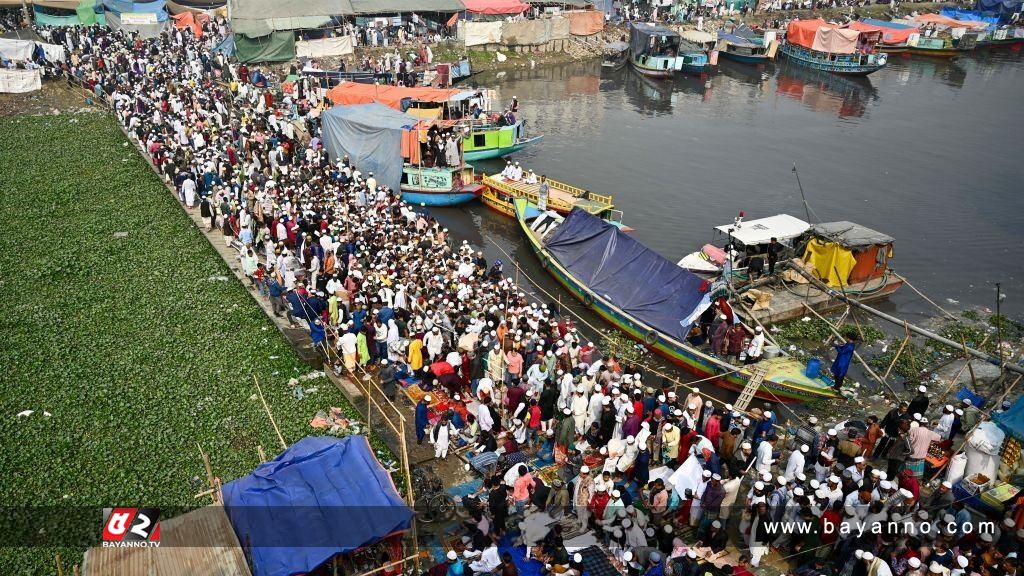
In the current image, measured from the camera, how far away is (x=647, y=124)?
133 ft

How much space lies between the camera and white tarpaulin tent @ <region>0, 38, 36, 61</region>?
117 feet

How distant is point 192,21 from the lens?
45594mm

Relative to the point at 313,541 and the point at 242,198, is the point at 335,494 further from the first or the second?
the point at 242,198

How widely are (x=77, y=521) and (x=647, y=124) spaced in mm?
35698

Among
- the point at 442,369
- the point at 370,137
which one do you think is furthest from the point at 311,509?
the point at 370,137

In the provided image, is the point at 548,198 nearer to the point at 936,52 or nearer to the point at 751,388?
the point at 751,388

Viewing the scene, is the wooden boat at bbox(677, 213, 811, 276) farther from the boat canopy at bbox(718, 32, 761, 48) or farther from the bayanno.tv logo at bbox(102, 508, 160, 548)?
the boat canopy at bbox(718, 32, 761, 48)

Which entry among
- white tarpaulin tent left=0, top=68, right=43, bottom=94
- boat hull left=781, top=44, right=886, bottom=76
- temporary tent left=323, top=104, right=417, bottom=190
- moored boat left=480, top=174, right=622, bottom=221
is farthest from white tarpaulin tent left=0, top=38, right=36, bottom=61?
boat hull left=781, top=44, right=886, bottom=76

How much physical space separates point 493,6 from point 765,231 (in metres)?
37.1

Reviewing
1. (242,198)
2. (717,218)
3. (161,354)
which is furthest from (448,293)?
(717,218)

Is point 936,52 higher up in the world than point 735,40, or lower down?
lower down

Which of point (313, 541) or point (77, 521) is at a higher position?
point (313, 541)

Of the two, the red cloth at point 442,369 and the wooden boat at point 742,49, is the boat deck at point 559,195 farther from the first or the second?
the wooden boat at point 742,49

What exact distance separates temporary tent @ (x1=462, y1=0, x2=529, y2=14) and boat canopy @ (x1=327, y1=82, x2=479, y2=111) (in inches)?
819
